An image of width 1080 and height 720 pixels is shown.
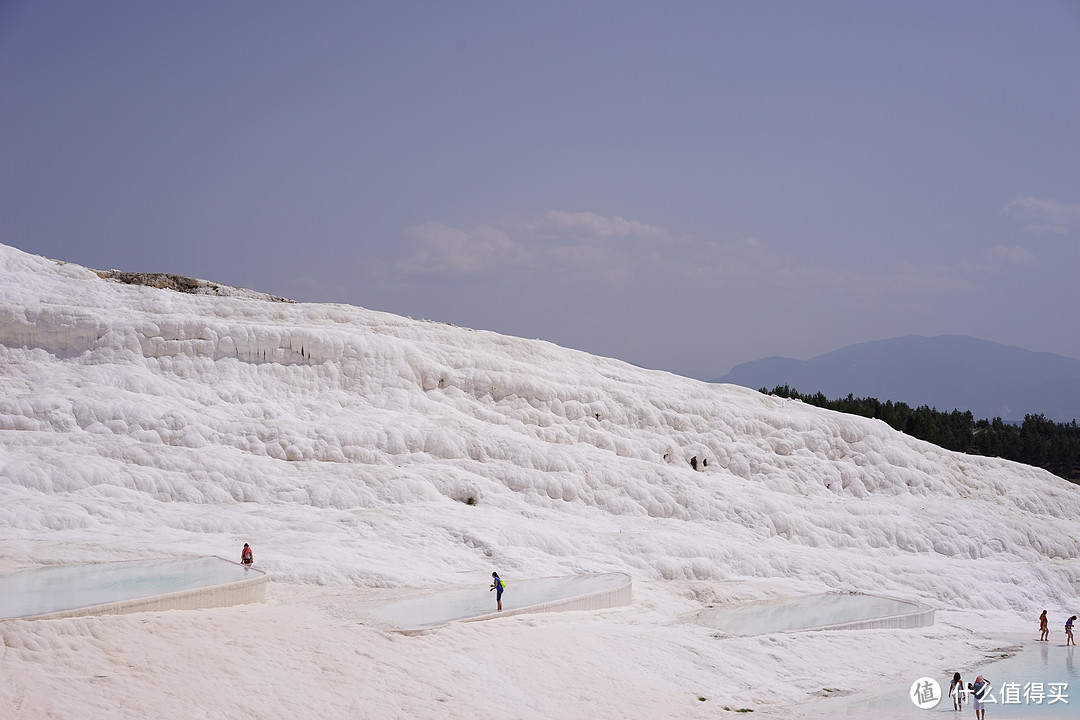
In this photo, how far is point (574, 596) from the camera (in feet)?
57.4

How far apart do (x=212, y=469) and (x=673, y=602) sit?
11.1 meters

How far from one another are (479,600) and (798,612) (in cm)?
732

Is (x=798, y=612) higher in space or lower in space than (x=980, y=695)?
higher

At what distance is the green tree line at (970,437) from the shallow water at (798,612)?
3116 cm

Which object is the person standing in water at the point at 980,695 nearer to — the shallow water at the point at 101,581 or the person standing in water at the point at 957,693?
the person standing in water at the point at 957,693

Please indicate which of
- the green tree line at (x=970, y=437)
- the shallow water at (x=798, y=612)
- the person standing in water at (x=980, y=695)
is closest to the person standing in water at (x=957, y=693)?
the person standing in water at (x=980, y=695)

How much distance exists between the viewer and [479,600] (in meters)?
16.5

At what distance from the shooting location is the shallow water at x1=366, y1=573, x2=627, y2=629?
14.9 m

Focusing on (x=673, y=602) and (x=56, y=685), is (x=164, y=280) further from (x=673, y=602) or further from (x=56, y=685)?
(x=56, y=685)

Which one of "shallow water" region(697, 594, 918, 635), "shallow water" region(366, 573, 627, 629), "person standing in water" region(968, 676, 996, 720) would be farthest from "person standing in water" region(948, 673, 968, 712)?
"shallow water" region(366, 573, 627, 629)

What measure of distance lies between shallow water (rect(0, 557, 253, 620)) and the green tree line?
40950 millimetres

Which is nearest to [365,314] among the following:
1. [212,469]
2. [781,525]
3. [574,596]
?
[212,469]

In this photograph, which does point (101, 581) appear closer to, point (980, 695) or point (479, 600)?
point (479, 600)

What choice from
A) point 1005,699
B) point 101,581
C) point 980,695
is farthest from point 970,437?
point 101,581
